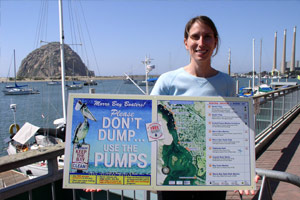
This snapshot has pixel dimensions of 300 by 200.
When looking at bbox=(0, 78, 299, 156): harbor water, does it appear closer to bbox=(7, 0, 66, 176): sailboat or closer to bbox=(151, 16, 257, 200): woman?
bbox=(7, 0, 66, 176): sailboat

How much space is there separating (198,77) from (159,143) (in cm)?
60

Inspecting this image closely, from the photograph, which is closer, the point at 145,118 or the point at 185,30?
the point at 145,118

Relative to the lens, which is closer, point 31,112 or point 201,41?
point 201,41

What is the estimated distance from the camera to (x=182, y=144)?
74.2 inches

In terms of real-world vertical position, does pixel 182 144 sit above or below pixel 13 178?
above

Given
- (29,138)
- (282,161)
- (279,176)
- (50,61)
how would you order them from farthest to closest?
1. (50,61)
2. (29,138)
3. (282,161)
4. (279,176)

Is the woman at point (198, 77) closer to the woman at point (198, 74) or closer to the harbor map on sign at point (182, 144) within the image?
the woman at point (198, 74)

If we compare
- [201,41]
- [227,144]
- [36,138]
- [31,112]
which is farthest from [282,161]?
[31,112]

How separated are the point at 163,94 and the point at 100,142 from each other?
0.62 metres

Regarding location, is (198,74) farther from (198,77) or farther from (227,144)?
(227,144)

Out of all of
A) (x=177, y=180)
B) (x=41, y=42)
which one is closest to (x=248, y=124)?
(x=177, y=180)

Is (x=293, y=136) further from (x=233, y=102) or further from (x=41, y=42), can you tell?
(x=41, y=42)

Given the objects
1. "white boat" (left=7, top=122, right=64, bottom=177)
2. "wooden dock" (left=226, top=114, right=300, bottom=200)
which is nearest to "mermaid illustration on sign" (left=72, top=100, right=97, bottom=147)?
"wooden dock" (left=226, top=114, right=300, bottom=200)

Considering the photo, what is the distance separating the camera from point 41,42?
62.8 ft
